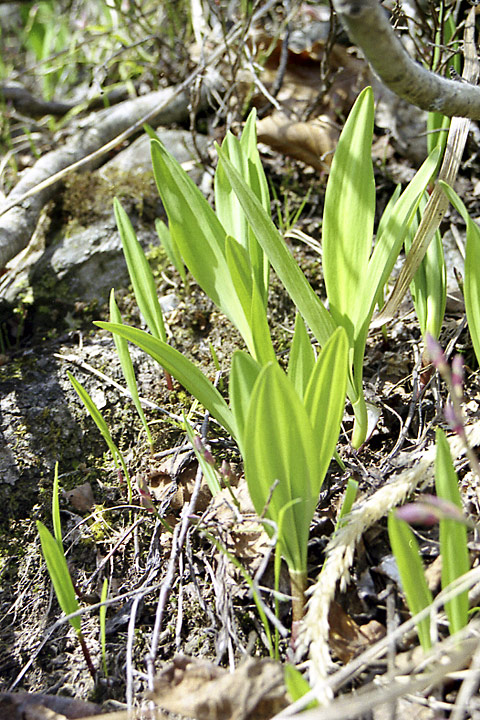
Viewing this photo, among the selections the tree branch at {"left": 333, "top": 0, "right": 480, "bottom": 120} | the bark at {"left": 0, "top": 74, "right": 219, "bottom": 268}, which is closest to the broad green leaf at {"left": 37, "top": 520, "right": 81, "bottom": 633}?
the tree branch at {"left": 333, "top": 0, "right": 480, "bottom": 120}

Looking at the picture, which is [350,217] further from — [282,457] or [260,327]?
[282,457]

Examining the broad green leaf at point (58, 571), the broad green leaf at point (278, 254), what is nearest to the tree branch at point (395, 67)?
the broad green leaf at point (278, 254)

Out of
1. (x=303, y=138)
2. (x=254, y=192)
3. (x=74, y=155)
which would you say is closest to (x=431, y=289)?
(x=254, y=192)

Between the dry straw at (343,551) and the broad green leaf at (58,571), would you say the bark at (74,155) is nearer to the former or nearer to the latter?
the broad green leaf at (58,571)

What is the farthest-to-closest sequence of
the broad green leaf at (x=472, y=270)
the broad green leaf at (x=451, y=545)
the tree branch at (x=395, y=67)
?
the broad green leaf at (x=472, y=270), the broad green leaf at (x=451, y=545), the tree branch at (x=395, y=67)

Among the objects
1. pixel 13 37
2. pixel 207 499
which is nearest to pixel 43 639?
pixel 207 499
